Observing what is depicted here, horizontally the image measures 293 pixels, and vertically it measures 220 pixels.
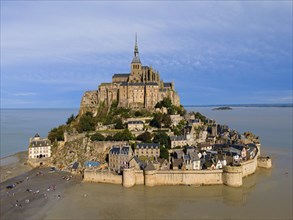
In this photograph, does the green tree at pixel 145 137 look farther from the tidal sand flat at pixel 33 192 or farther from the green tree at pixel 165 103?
the green tree at pixel 165 103

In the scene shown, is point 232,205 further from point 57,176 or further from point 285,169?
point 57,176

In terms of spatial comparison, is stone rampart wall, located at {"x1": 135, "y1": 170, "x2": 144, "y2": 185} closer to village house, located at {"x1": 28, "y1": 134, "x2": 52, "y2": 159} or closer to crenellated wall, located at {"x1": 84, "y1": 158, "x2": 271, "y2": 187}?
crenellated wall, located at {"x1": 84, "y1": 158, "x2": 271, "y2": 187}

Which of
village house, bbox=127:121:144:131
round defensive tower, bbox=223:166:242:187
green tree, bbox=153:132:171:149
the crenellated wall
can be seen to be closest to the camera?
round defensive tower, bbox=223:166:242:187

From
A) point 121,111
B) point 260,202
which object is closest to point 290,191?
point 260,202

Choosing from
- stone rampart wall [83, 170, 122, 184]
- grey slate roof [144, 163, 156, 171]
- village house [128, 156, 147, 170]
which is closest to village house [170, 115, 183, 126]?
village house [128, 156, 147, 170]

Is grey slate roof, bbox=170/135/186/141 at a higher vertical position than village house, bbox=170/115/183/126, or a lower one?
lower

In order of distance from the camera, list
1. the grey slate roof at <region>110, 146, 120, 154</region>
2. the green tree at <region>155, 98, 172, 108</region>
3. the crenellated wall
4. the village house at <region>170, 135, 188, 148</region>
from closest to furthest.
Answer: the crenellated wall → the grey slate roof at <region>110, 146, 120, 154</region> → the village house at <region>170, 135, 188, 148</region> → the green tree at <region>155, 98, 172, 108</region>

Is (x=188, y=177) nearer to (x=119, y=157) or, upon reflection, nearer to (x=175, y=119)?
(x=119, y=157)
